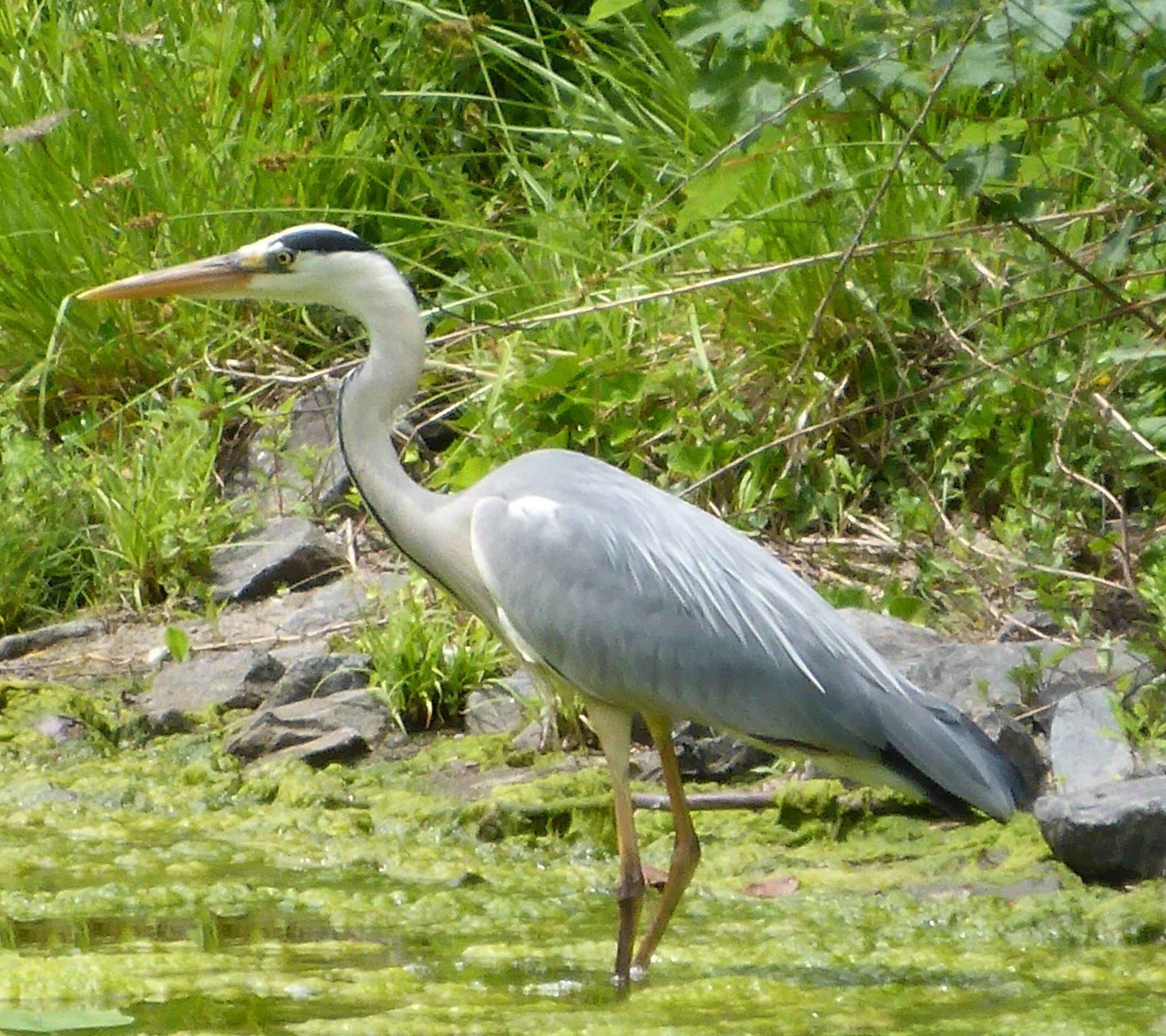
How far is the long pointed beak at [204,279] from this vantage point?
15.7 ft

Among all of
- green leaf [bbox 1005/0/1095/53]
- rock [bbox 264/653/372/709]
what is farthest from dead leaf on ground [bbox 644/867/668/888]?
green leaf [bbox 1005/0/1095/53]

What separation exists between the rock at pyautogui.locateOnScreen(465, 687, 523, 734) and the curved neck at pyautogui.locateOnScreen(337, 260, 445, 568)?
99 centimetres

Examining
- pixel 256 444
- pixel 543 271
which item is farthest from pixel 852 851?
pixel 256 444

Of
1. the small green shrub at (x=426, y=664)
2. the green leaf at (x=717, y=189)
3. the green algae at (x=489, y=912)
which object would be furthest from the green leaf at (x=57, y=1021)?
the small green shrub at (x=426, y=664)

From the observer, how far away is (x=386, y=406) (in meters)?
4.67

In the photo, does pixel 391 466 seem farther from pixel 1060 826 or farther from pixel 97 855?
pixel 1060 826

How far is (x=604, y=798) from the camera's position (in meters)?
4.93

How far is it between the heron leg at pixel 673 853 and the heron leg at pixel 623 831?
0.04 meters

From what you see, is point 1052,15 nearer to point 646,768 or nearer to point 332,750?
point 646,768

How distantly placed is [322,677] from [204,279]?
4.70 feet

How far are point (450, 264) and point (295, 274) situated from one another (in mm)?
3049

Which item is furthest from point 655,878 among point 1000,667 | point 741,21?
point 741,21

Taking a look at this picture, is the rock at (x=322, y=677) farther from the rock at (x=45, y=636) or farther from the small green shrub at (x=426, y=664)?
the rock at (x=45, y=636)

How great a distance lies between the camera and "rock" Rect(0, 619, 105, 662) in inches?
253
